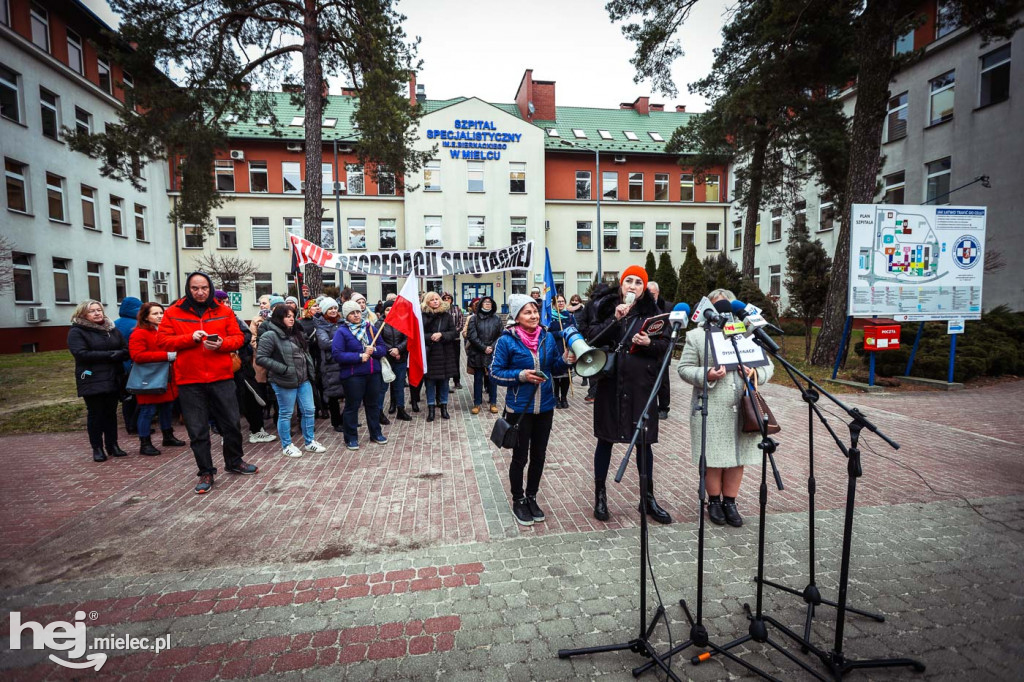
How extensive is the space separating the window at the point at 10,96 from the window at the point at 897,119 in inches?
1451

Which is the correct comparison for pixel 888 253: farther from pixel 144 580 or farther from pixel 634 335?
pixel 144 580

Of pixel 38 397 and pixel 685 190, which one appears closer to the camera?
pixel 38 397

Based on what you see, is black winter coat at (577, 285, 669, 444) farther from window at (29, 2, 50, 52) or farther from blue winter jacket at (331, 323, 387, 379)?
window at (29, 2, 50, 52)

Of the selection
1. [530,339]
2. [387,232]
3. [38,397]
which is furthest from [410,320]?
[387,232]

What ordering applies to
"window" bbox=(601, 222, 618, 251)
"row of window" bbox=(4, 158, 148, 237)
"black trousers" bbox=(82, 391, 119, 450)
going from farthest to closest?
"window" bbox=(601, 222, 618, 251)
"row of window" bbox=(4, 158, 148, 237)
"black trousers" bbox=(82, 391, 119, 450)

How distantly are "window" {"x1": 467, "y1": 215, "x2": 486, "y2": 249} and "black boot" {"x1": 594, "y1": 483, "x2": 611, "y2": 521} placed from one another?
31006 millimetres

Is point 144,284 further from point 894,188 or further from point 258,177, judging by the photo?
point 894,188

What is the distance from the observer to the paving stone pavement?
274 cm

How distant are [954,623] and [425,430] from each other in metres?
6.43

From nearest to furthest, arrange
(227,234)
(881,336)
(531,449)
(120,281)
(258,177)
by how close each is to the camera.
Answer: (531,449) → (881,336) → (120,281) → (227,234) → (258,177)

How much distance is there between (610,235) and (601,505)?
117 ft

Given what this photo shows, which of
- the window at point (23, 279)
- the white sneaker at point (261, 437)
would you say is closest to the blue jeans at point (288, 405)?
the white sneaker at point (261, 437)

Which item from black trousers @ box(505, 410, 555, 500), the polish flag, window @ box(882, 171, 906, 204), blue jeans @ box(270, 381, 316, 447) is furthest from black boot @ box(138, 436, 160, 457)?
window @ box(882, 171, 906, 204)

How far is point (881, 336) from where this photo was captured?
9977 mm
